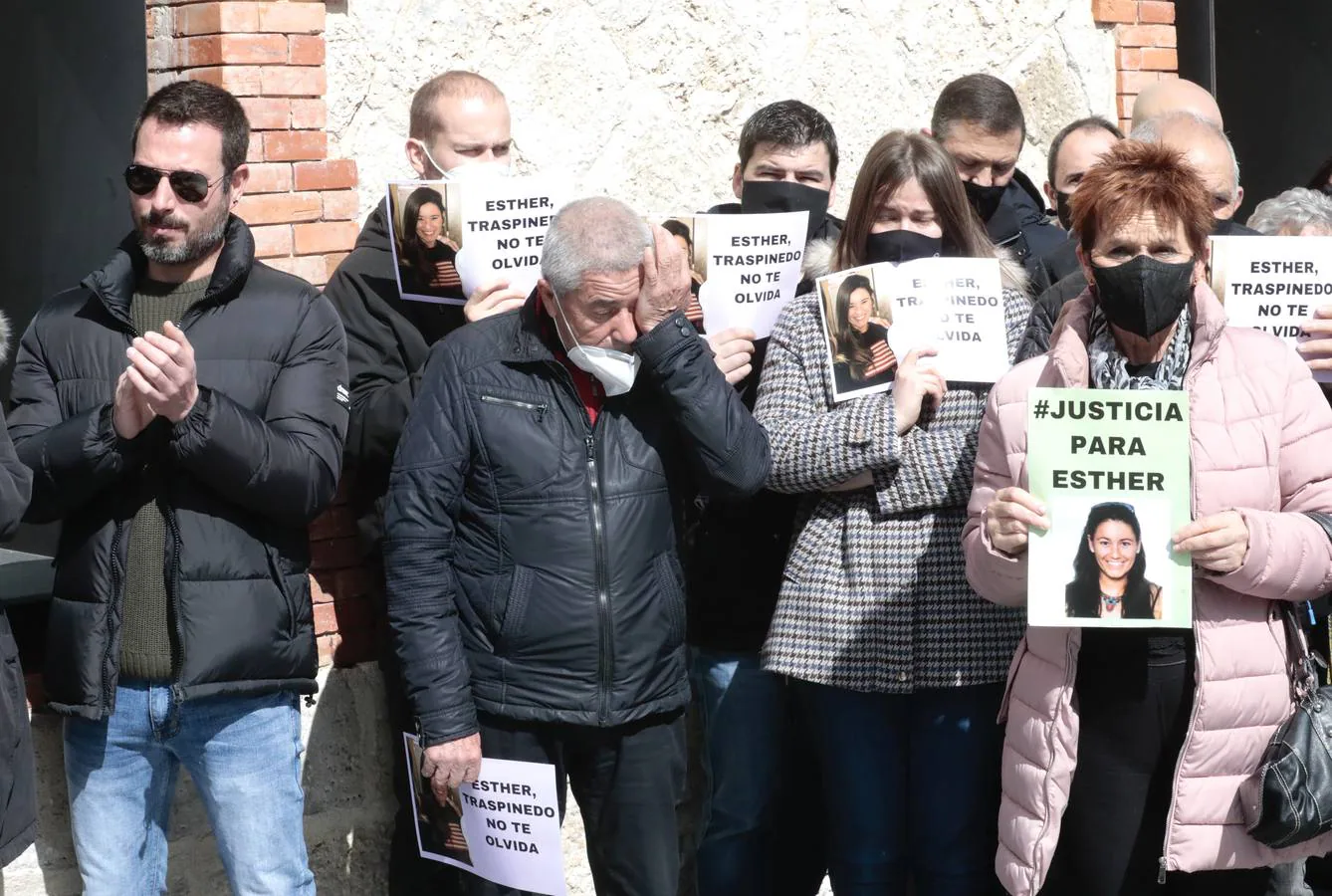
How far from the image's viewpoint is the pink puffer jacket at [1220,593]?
3.42m

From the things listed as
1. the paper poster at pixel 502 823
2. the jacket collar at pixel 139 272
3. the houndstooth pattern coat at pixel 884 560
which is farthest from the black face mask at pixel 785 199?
the paper poster at pixel 502 823

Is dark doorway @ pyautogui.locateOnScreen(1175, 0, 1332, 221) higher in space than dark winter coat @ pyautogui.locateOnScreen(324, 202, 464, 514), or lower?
higher

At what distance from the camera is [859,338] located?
4.21 m

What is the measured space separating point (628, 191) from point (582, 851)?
2153 mm

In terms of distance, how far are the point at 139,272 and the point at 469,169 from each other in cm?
89

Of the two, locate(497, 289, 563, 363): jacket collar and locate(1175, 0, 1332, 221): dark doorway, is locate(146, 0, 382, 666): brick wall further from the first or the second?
locate(1175, 0, 1332, 221): dark doorway

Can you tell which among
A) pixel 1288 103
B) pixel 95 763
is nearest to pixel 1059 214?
pixel 95 763

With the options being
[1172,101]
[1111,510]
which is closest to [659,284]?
[1111,510]

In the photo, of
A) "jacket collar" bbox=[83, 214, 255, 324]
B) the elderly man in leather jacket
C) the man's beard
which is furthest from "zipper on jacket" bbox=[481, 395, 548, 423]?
the man's beard

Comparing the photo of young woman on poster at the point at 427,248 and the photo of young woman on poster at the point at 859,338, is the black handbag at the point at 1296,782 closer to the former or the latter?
the photo of young woman on poster at the point at 859,338

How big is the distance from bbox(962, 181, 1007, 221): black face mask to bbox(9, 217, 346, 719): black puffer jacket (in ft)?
7.23

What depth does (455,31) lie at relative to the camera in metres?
5.23

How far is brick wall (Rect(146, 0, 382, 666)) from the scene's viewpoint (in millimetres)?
4699

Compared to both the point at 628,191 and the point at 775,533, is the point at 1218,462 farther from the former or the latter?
the point at 628,191
